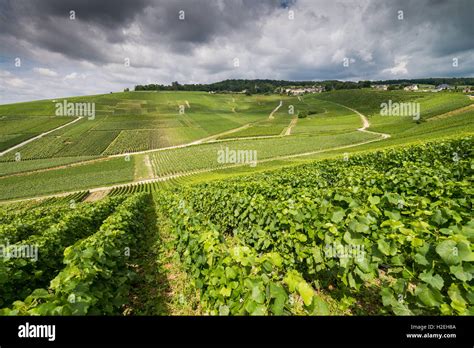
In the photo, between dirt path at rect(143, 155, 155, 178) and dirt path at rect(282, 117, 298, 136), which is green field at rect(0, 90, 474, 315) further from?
dirt path at rect(282, 117, 298, 136)

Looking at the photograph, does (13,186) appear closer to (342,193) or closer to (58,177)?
(58,177)

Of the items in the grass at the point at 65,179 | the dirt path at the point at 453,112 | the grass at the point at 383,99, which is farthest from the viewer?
the grass at the point at 383,99

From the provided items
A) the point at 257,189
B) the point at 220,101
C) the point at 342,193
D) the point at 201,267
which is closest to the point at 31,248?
the point at 201,267

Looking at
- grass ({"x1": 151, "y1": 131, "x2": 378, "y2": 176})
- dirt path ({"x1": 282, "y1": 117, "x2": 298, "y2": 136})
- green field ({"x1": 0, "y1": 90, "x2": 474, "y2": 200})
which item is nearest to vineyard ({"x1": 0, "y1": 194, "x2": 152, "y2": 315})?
green field ({"x1": 0, "y1": 90, "x2": 474, "y2": 200})

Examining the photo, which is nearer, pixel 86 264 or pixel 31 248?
pixel 86 264

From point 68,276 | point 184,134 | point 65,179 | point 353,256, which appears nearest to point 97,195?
point 65,179

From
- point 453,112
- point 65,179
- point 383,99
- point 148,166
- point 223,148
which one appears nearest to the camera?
point 65,179

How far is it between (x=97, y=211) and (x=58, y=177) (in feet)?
174

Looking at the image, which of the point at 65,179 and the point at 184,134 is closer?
the point at 65,179

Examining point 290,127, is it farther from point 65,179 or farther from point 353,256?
point 353,256

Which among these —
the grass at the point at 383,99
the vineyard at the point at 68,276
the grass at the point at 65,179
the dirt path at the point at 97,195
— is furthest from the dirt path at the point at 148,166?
the grass at the point at 383,99

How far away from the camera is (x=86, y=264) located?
5.04 m

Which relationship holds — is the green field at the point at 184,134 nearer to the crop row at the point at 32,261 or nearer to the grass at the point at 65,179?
the grass at the point at 65,179
